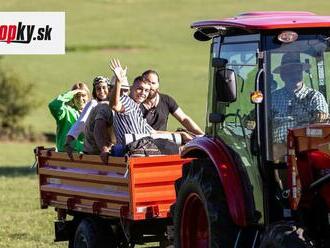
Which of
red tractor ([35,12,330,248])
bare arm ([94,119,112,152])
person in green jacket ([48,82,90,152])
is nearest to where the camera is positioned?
red tractor ([35,12,330,248])

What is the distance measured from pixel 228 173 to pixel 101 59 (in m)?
52.9

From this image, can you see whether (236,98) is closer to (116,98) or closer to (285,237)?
(285,237)

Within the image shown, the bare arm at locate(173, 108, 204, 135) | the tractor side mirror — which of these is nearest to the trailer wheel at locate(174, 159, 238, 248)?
the tractor side mirror

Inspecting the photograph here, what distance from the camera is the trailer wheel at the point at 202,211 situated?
773 centimetres

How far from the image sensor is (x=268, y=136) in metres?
7.52

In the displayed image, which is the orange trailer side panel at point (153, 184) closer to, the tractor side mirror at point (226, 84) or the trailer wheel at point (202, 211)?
the trailer wheel at point (202, 211)

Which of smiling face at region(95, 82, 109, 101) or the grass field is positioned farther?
the grass field

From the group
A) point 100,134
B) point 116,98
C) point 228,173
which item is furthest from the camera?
point 100,134

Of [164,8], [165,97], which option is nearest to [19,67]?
[164,8]

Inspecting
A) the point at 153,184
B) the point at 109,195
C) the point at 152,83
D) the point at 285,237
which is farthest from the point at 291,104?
the point at 152,83

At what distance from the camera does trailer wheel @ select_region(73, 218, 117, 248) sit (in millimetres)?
9766

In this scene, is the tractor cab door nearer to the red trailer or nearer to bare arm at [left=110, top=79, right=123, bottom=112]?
the red trailer

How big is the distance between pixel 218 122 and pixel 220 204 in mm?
689

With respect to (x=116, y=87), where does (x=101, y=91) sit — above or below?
above
